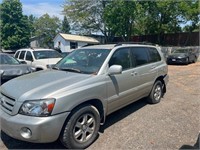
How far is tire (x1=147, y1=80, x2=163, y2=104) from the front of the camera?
597 cm

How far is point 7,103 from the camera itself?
3.50 m

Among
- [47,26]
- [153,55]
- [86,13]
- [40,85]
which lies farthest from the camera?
[47,26]

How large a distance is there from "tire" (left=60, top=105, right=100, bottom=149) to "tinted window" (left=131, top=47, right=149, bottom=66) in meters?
1.91

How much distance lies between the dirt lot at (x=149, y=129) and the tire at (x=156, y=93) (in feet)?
0.51

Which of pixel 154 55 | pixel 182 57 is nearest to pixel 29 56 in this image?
pixel 154 55

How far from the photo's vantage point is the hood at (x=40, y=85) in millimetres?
3303

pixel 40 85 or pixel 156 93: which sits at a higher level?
pixel 40 85

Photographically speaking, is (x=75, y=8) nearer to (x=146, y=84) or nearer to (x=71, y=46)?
(x=71, y=46)

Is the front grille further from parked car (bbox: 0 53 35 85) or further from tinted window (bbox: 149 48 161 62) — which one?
parked car (bbox: 0 53 35 85)

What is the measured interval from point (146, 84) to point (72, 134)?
269 cm

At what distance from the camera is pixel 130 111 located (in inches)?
215

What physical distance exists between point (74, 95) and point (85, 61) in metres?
1.22

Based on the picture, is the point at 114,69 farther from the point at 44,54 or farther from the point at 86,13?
the point at 86,13

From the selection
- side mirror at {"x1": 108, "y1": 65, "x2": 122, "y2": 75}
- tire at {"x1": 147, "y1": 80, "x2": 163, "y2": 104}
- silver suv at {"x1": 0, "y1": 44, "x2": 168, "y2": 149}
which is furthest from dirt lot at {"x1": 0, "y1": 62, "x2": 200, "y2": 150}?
side mirror at {"x1": 108, "y1": 65, "x2": 122, "y2": 75}
